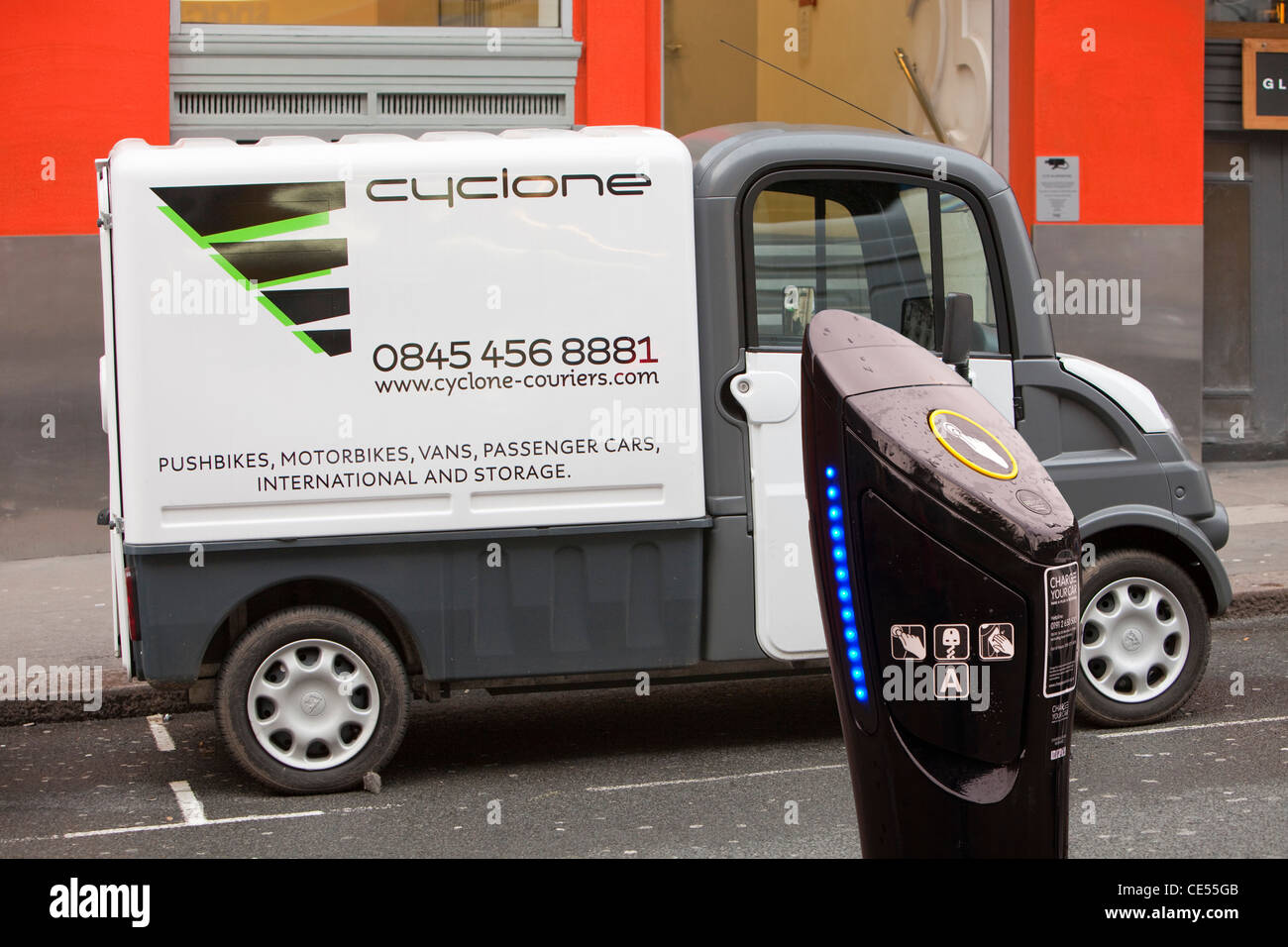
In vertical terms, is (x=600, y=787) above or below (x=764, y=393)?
below

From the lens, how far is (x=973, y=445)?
7.67 feet

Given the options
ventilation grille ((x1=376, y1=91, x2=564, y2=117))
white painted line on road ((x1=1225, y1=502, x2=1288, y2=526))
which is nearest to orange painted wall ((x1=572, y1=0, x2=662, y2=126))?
ventilation grille ((x1=376, y1=91, x2=564, y2=117))

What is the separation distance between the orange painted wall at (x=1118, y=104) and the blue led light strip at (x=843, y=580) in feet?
35.5

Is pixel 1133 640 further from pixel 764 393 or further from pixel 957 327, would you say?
pixel 764 393

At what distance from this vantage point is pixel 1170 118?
12695mm

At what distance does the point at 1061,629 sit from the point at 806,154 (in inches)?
160

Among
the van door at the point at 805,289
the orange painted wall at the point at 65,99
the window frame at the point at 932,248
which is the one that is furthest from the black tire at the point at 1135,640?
the orange painted wall at the point at 65,99

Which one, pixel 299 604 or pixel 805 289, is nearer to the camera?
pixel 299 604

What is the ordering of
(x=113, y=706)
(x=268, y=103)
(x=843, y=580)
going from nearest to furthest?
(x=843, y=580) < (x=113, y=706) < (x=268, y=103)

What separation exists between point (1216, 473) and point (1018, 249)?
8.02 metres

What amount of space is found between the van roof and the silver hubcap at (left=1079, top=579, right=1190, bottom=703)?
5.90 ft

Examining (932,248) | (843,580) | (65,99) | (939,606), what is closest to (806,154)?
(932,248)
